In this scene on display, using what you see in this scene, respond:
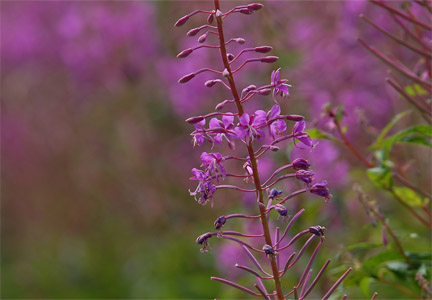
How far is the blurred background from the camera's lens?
8.06 feet

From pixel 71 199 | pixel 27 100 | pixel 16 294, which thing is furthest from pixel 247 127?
pixel 27 100

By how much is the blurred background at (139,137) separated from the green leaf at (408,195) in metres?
0.19

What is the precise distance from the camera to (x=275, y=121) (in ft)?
3.18

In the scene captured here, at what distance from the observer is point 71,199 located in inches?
197

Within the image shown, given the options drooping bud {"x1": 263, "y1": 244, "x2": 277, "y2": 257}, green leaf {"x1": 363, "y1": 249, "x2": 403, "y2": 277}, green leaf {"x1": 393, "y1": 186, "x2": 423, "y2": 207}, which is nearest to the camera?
drooping bud {"x1": 263, "y1": 244, "x2": 277, "y2": 257}

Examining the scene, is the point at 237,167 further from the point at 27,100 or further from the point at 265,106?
the point at 27,100

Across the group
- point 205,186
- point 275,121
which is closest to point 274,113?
point 275,121

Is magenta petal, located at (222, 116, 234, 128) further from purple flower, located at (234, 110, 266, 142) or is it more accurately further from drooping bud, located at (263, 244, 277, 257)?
drooping bud, located at (263, 244, 277, 257)

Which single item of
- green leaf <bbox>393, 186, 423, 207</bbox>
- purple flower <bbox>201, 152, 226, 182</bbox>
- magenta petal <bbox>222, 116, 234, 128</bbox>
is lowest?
purple flower <bbox>201, 152, 226, 182</bbox>

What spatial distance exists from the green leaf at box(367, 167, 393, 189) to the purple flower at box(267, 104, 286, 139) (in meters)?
0.43

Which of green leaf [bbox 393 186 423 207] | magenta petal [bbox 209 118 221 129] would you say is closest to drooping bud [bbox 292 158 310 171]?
magenta petal [bbox 209 118 221 129]

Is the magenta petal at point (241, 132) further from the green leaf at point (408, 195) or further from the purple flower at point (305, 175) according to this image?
the green leaf at point (408, 195)

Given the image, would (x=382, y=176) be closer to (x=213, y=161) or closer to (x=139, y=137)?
(x=213, y=161)

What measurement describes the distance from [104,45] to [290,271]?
80.1 inches
